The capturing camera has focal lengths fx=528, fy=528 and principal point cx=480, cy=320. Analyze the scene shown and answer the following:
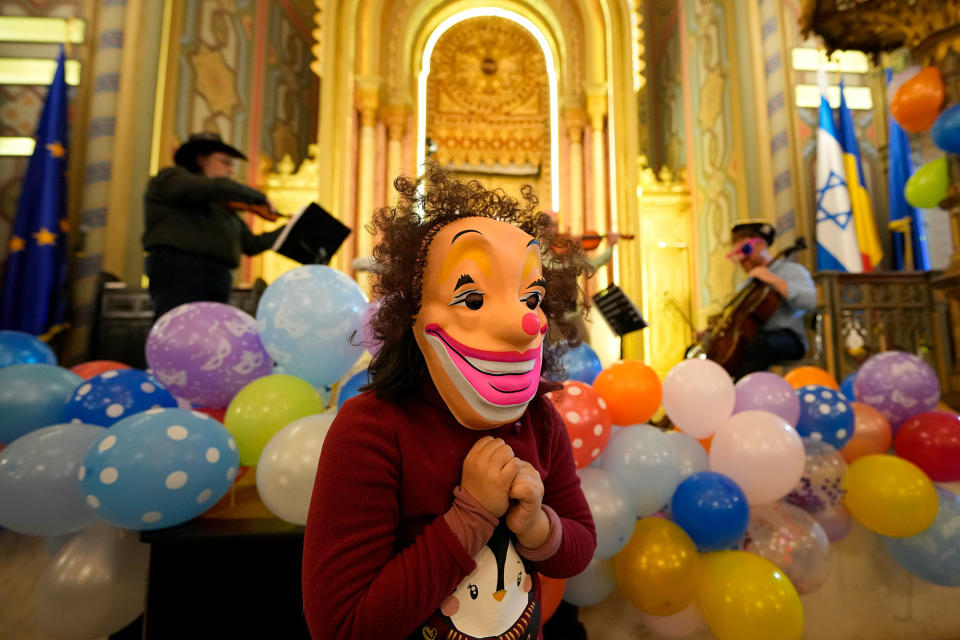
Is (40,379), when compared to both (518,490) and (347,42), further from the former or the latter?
(347,42)

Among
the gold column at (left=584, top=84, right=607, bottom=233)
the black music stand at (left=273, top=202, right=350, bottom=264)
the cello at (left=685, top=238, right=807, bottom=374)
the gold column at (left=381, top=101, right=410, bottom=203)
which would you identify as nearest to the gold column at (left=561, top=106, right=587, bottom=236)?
the gold column at (left=584, top=84, right=607, bottom=233)

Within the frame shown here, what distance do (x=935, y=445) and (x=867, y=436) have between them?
0.61 ft

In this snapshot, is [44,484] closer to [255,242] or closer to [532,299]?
[532,299]

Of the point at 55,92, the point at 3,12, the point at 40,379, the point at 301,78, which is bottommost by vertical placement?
the point at 40,379

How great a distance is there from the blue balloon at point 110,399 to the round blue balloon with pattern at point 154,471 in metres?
0.40

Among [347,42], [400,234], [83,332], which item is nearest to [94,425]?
[400,234]

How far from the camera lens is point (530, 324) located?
2.32 feet

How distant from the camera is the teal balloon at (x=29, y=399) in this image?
1558mm

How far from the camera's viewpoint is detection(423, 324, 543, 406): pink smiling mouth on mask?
0.70 m

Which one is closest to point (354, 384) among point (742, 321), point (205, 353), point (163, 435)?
point (205, 353)

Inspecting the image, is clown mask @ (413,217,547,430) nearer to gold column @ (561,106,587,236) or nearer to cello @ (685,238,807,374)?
cello @ (685,238,807,374)

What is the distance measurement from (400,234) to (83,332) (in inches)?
167

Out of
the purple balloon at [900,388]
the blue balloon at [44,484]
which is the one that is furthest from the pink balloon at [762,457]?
the blue balloon at [44,484]

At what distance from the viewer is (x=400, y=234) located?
81 centimetres
